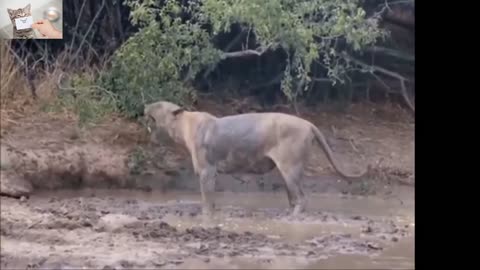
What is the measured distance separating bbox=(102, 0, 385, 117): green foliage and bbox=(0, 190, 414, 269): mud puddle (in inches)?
17.4

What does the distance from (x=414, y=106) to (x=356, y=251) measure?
63 cm

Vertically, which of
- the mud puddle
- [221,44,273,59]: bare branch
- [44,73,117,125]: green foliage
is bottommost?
the mud puddle

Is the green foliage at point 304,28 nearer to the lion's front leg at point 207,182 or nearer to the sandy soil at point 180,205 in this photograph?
the sandy soil at point 180,205

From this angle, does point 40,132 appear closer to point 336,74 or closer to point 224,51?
point 224,51

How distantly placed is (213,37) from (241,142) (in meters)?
0.44

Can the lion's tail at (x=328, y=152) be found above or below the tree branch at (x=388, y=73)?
below

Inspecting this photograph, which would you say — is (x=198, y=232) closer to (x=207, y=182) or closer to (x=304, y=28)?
(x=207, y=182)

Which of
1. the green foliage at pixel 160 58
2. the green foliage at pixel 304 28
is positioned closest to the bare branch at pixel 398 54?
the green foliage at pixel 304 28

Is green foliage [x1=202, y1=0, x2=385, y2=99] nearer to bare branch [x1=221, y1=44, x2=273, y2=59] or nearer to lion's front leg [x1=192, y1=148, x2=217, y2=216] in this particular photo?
bare branch [x1=221, y1=44, x2=273, y2=59]

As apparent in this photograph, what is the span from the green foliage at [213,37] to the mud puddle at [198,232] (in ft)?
1.45

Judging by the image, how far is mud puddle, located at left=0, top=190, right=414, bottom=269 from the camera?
3383 mm

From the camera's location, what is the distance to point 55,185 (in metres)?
3.43

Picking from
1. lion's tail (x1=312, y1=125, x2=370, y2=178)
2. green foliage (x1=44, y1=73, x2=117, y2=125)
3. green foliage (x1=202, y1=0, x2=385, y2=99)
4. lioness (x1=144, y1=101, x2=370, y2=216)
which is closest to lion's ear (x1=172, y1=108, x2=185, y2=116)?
lioness (x1=144, y1=101, x2=370, y2=216)

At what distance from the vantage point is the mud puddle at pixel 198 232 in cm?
338
